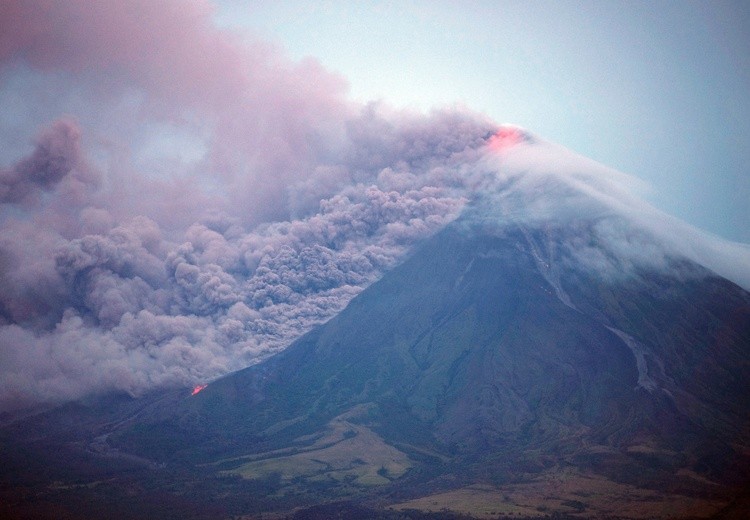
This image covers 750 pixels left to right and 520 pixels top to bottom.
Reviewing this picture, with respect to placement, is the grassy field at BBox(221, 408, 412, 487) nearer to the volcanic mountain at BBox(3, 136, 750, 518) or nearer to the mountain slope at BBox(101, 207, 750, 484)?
the volcanic mountain at BBox(3, 136, 750, 518)

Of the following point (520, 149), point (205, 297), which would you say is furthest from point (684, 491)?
point (520, 149)

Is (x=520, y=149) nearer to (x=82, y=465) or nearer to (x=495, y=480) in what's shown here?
(x=495, y=480)

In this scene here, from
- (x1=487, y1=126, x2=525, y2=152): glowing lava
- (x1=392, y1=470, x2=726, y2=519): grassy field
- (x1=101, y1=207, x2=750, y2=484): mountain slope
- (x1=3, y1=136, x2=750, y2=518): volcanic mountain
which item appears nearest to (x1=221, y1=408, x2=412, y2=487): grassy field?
(x1=3, y1=136, x2=750, y2=518): volcanic mountain

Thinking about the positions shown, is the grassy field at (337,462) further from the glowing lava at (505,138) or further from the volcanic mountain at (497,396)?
the glowing lava at (505,138)

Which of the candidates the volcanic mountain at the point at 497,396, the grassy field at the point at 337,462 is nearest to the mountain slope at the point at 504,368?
the volcanic mountain at the point at 497,396

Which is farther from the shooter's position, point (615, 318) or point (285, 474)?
point (615, 318)

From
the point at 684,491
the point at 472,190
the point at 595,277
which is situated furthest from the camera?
the point at 472,190
